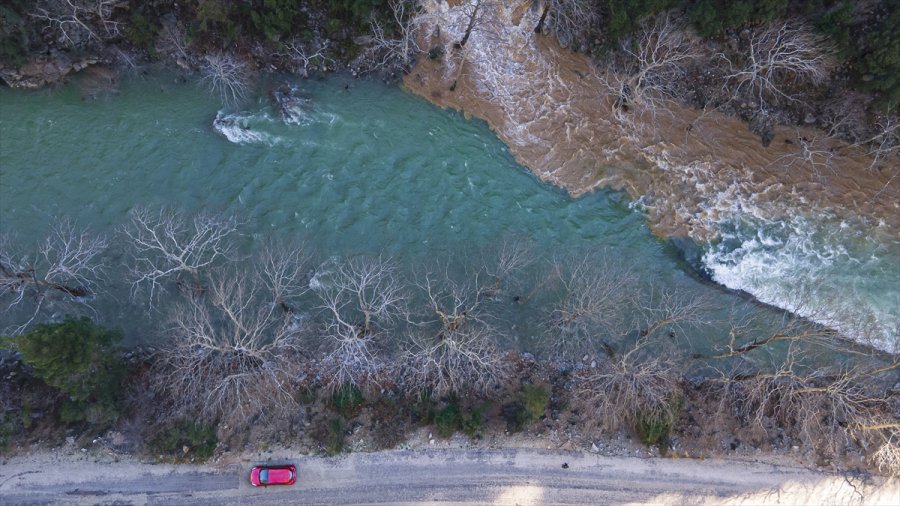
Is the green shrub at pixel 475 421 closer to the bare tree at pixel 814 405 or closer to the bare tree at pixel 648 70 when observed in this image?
the bare tree at pixel 814 405

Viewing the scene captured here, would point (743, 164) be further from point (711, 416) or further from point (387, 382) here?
point (387, 382)

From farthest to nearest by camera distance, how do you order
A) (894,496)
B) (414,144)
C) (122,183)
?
(414,144) → (122,183) → (894,496)

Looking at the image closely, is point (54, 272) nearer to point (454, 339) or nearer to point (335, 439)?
point (335, 439)

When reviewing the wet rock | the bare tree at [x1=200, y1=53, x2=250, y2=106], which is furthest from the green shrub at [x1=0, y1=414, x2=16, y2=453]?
the bare tree at [x1=200, y1=53, x2=250, y2=106]

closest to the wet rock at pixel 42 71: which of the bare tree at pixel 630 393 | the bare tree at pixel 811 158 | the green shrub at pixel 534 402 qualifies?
the green shrub at pixel 534 402

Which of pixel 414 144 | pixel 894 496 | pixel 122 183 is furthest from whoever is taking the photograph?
pixel 414 144

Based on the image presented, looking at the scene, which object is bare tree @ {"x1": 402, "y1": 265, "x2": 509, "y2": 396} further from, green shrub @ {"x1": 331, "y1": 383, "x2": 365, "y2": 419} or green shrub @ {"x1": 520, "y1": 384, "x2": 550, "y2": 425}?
green shrub @ {"x1": 331, "y1": 383, "x2": 365, "y2": 419}

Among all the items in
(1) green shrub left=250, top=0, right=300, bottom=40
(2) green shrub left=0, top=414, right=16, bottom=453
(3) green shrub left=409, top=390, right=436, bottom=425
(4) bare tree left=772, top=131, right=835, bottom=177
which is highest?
(4) bare tree left=772, top=131, right=835, bottom=177

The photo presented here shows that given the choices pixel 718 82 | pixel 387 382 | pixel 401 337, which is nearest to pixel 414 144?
pixel 401 337
